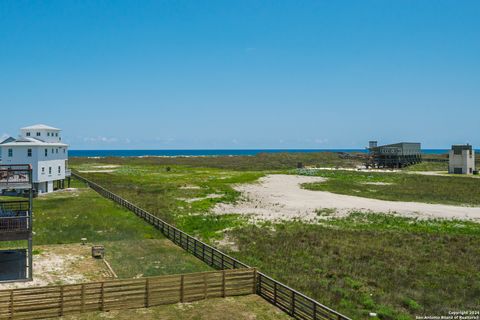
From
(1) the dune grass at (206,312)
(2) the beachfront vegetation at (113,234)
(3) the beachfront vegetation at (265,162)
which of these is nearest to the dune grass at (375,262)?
(1) the dune grass at (206,312)

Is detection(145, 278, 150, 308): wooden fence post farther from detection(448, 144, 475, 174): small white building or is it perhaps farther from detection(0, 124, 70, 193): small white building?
detection(448, 144, 475, 174): small white building

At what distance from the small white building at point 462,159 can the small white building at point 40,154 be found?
271 feet

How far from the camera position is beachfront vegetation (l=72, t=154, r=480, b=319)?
843 inches

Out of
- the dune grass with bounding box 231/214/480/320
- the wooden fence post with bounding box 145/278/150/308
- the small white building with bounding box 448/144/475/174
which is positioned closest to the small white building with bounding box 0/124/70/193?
the dune grass with bounding box 231/214/480/320

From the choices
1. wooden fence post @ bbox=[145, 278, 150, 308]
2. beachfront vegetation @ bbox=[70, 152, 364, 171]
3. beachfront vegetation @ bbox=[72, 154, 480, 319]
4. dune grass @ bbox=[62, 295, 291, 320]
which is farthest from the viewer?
beachfront vegetation @ bbox=[70, 152, 364, 171]

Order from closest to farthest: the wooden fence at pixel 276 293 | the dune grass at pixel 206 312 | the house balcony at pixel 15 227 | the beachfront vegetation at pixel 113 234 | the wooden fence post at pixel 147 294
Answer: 1. the wooden fence at pixel 276 293
2. the dune grass at pixel 206 312
3. the wooden fence post at pixel 147 294
4. the house balcony at pixel 15 227
5. the beachfront vegetation at pixel 113 234

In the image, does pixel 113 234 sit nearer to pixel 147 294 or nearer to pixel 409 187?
pixel 147 294

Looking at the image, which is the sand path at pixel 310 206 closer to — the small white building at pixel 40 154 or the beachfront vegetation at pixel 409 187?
the beachfront vegetation at pixel 409 187

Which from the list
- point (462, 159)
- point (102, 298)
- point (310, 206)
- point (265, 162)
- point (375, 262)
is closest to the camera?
point (102, 298)

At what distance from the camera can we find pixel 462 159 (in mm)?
95250

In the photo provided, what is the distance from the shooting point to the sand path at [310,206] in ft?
154

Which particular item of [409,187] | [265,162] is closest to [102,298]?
[409,187]

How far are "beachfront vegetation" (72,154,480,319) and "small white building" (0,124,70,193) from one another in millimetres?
17001

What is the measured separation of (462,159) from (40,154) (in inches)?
3408
